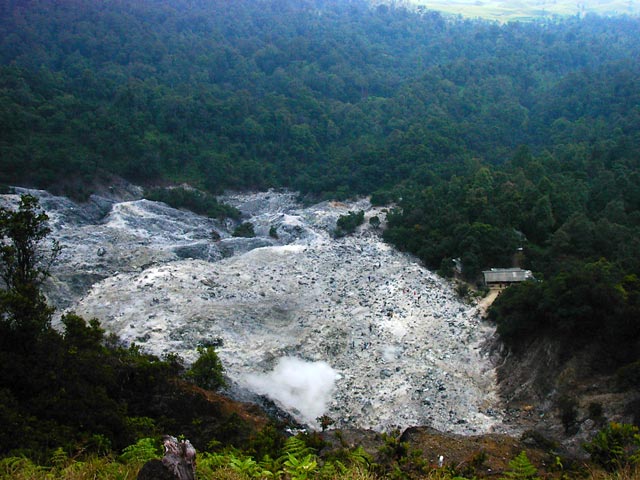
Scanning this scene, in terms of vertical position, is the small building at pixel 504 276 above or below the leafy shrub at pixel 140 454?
below

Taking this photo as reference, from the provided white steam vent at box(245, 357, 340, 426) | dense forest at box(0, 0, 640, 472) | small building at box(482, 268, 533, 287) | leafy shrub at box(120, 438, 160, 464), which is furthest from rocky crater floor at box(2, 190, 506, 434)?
leafy shrub at box(120, 438, 160, 464)

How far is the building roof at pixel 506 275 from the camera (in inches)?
1200

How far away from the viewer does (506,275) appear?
30.7 meters

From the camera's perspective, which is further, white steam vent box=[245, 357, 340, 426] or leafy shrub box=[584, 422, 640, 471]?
white steam vent box=[245, 357, 340, 426]

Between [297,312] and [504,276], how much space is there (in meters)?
11.7

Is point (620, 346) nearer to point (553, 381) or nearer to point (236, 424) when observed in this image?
point (553, 381)

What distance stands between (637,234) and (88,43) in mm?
77371

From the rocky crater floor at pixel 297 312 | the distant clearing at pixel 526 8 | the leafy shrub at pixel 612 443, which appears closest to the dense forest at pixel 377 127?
the rocky crater floor at pixel 297 312

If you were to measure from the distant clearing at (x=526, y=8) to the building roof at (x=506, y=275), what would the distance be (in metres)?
128

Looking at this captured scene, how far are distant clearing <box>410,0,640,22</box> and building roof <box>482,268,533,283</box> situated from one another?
128m

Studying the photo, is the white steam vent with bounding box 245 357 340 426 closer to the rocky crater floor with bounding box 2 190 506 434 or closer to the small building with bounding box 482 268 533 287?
the rocky crater floor with bounding box 2 190 506 434

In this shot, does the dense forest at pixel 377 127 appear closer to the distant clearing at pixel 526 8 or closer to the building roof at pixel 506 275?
the building roof at pixel 506 275

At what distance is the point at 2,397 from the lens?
Result: 11.5 m

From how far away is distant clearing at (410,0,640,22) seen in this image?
14824 centimetres
